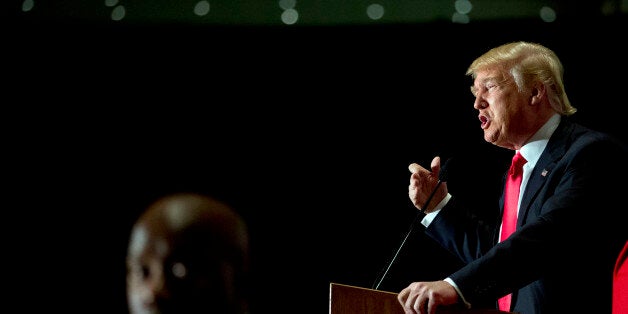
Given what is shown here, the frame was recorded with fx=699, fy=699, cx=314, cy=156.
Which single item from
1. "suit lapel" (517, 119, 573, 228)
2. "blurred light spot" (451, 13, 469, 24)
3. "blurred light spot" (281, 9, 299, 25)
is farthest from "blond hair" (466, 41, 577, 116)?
"blurred light spot" (281, 9, 299, 25)

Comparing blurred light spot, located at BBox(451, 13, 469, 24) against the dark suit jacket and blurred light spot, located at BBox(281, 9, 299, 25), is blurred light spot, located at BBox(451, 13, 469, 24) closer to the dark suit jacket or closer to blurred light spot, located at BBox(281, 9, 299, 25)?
blurred light spot, located at BBox(281, 9, 299, 25)

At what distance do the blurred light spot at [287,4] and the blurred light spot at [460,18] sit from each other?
0.73 m

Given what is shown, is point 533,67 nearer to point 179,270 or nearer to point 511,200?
point 511,200

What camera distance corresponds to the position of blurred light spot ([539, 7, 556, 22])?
3.05 metres

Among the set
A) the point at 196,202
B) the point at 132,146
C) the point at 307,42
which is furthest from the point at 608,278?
the point at 132,146

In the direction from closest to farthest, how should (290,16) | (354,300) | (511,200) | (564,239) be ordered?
(354,300) → (564,239) → (511,200) → (290,16)

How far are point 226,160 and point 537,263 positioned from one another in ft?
6.45

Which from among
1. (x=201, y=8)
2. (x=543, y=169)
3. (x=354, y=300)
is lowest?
(x=354, y=300)

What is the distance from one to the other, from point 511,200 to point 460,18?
1.50 meters

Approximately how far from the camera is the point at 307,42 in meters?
3.17

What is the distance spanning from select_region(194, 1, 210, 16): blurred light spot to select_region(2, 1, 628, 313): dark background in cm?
10

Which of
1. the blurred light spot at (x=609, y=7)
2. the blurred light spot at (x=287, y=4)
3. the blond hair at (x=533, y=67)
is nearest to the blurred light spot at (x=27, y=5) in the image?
the blurred light spot at (x=287, y=4)

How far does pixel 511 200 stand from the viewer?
1847mm

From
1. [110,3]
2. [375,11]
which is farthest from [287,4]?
[110,3]
